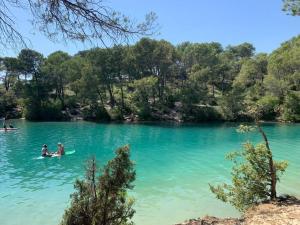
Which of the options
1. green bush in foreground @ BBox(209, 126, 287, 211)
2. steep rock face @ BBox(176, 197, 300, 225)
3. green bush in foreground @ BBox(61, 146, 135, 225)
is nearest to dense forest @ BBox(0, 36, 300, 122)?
green bush in foreground @ BBox(209, 126, 287, 211)

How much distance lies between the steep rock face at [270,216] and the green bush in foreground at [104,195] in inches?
135

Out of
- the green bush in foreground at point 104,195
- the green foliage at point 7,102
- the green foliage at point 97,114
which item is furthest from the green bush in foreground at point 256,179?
the green foliage at point 7,102

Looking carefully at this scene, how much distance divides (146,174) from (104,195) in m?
15.4

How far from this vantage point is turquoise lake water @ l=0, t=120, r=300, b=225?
15859 mm

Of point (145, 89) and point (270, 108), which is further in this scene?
point (145, 89)

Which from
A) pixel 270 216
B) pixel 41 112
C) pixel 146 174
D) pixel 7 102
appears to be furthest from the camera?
pixel 7 102

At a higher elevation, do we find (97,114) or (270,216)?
(97,114)

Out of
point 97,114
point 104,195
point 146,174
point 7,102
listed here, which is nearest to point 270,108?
point 97,114

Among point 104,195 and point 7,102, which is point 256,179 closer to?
point 104,195

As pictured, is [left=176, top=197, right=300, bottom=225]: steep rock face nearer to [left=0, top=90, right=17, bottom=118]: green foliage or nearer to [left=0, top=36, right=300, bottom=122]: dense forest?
[left=0, top=36, right=300, bottom=122]: dense forest

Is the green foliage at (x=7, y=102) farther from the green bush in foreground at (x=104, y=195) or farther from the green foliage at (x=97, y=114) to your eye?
the green bush in foreground at (x=104, y=195)

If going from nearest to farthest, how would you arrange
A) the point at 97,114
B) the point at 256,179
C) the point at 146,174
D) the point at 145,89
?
the point at 256,179, the point at 146,174, the point at 145,89, the point at 97,114

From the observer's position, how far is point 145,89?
7231cm

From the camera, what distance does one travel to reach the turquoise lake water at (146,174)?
1586 centimetres
